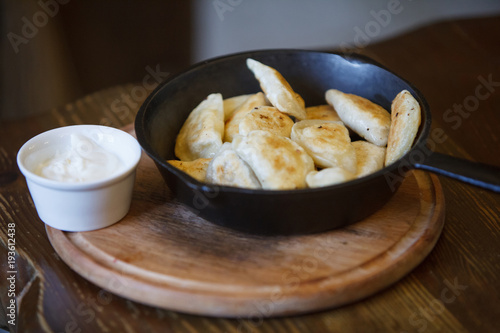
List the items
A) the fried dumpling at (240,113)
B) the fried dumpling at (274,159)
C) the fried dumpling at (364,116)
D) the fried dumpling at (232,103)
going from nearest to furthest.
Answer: the fried dumpling at (274,159) < the fried dumpling at (364,116) < the fried dumpling at (240,113) < the fried dumpling at (232,103)

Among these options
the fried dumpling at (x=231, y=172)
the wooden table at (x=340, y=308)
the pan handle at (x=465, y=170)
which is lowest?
the wooden table at (x=340, y=308)

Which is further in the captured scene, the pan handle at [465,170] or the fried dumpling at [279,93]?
the fried dumpling at [279,93]

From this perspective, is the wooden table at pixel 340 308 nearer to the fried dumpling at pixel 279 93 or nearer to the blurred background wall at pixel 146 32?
the fried dumpling at pixel 279 93

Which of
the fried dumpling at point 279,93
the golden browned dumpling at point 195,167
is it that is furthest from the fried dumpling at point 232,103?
the golden browned dumpling at point 195,167

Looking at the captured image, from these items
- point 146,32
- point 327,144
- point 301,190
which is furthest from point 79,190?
point 146,32

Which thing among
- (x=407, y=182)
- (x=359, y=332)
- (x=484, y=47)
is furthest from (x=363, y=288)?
(x=484, y=47)

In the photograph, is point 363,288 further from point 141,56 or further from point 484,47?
point 141,56

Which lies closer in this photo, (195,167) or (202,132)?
(195,167)

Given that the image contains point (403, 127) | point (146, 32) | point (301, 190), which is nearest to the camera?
point (301, 190)

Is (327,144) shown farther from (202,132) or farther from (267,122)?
(202,132)
